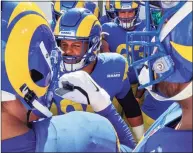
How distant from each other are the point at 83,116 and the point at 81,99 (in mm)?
315

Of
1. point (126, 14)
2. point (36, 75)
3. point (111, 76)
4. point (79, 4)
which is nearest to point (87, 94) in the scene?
point (36, 75)

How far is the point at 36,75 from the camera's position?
3.35 feet

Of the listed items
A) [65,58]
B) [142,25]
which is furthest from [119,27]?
[65,58]

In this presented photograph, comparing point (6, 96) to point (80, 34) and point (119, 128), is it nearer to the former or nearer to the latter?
point (119, 128)

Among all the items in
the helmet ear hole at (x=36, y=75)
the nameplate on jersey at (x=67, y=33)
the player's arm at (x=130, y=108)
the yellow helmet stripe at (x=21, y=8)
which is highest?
the yellow helmet stripe at (x=21, y=8)

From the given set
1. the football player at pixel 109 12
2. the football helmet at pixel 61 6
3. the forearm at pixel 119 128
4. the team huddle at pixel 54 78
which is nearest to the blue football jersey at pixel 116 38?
the football helmet at pixel 61 6

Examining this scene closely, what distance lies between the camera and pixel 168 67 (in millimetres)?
991

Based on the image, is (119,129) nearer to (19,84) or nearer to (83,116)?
(83,116)

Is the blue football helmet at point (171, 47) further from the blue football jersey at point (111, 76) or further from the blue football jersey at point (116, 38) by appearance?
the blue football jersey at point (116, 38)

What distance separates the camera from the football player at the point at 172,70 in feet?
3.08

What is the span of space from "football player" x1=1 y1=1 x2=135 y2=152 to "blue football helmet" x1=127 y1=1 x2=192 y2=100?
7.6 inches

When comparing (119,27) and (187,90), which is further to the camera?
(119,27)

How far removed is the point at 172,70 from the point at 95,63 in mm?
971

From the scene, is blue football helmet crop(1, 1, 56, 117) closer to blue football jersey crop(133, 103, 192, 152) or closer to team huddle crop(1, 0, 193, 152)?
team huddle crop(1, 0, 193, 152)
